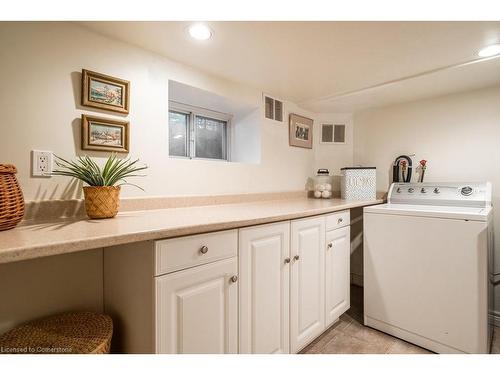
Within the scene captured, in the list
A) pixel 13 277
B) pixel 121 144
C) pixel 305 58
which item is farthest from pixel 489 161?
pixel 13 277

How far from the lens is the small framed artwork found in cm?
277

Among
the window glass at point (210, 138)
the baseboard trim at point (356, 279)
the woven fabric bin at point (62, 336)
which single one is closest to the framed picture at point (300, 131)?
the window glass at point (210, 138)

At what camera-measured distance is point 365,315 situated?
6.29 ft

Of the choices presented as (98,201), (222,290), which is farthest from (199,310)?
(98,201)

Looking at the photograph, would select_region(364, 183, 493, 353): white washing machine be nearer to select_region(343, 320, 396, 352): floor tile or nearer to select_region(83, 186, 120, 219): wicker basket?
select_region(343, 320, 396, 352): floor tile

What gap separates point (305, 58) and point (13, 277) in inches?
72.9

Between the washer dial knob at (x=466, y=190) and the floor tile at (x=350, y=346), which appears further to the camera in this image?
the washer dial knob at (x=466, y=190)

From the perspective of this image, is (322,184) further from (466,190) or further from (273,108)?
(466,190)

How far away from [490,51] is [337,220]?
1339mm

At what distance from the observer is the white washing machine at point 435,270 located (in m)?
1.46

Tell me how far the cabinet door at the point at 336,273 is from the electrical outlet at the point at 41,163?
63.0 inches

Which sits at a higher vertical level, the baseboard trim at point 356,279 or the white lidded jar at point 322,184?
the white lidded jar at point 322,184

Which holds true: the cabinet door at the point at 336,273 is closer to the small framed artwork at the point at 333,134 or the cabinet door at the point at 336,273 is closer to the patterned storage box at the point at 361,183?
the patterned storage box at the point at 361,183
